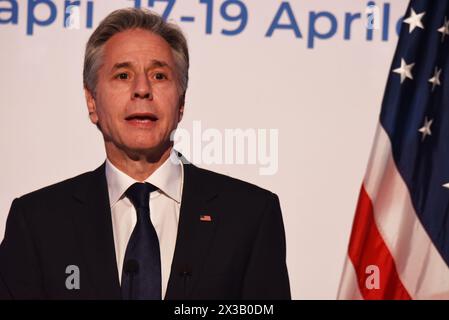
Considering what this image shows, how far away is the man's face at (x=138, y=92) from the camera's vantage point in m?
2.19

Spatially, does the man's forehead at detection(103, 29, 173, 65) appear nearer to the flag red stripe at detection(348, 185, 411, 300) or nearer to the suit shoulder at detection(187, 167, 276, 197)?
the suit shoulder at detection(187, 167, 276, 197)

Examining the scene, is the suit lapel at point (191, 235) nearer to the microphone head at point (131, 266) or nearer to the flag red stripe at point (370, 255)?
the microphone head at point (131, 266)

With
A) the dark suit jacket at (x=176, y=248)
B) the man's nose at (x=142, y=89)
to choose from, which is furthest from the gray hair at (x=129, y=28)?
the dark suit jacket at (x=176, y=248)

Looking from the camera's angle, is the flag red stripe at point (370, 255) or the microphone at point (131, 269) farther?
the flag red stripe at point (370, 255)

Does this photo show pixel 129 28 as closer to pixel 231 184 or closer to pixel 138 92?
pixel 138 92

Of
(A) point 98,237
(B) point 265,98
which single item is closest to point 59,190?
(A) point 98,237

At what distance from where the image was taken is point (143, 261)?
7.04ft

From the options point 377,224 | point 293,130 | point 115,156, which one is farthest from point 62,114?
point 377,224

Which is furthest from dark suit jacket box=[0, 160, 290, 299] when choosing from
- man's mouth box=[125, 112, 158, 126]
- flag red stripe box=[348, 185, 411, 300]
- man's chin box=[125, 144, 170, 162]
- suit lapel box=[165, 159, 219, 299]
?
flag red stripe box=[348, 185, 411, 300]

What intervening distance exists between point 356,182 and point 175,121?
0.83 m

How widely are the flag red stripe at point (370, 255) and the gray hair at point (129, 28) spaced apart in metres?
0.84

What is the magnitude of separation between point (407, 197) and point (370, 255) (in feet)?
0.84

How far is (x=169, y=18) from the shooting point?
268 cm

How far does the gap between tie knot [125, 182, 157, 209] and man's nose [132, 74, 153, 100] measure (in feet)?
0.90
